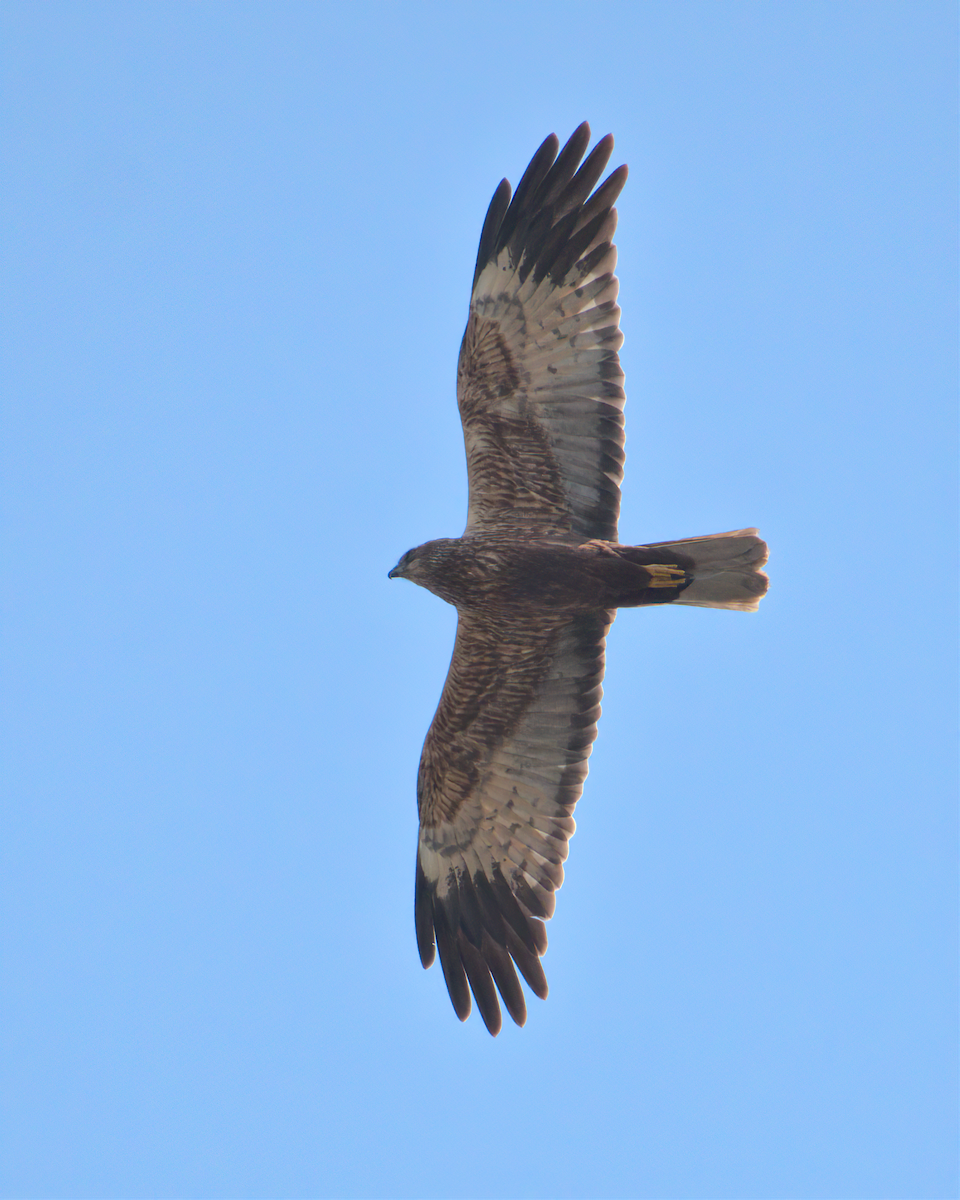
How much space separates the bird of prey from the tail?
10mm

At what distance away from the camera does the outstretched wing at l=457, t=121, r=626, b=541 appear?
881cm

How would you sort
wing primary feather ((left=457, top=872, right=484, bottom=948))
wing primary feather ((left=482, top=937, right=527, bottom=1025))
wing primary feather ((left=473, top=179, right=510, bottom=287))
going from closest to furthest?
1. wing primary feather ((left=473, top=179, right=510, bottom=287))
2. wing primary feather ((left=482, top=937, right=527, bottom=1025))
3. wing primary feather ((left=457, top=872, right=484, bottom=948))

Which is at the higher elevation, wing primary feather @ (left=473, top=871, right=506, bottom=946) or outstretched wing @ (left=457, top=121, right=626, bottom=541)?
outstretched wing @ (left=457, top=121, right=626, bottom=541)

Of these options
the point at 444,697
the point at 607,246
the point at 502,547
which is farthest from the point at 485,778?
the point at 607,246

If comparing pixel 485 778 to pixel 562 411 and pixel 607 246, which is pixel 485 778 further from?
pixel 607 246

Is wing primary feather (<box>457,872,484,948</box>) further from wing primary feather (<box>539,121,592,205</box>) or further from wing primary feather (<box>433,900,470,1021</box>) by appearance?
wing primary feather (<box>539,121,592,205</box>)

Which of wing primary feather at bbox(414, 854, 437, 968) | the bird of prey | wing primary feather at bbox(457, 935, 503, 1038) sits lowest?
wing primary feather at bbox(457, 935, 503, 1038)

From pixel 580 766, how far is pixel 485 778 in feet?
2.32

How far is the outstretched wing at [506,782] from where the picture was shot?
30.9 feet

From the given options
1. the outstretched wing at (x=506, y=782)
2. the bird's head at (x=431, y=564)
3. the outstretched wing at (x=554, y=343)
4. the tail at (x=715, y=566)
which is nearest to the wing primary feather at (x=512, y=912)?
the outstretched wing at (x=506, y=782)

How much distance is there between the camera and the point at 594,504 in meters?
9.09

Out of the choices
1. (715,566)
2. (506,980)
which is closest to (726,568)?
(715,566)

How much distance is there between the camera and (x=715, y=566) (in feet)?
28.5

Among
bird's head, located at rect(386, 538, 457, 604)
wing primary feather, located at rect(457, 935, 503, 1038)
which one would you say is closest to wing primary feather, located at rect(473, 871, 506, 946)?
wing primary feather, located at rect(457, 935, 503, 1038)
